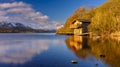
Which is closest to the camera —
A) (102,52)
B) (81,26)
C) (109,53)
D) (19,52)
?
(109,53)

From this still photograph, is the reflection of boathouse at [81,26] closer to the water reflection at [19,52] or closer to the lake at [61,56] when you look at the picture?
the water reflection at [19,52]

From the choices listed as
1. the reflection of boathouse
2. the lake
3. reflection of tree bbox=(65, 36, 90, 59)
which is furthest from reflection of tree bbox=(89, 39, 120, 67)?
the reflection of boathouse

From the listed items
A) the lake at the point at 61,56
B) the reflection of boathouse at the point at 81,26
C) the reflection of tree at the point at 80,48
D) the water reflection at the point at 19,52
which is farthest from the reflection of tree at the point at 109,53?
the reflection of boathouse at the point at 81,26

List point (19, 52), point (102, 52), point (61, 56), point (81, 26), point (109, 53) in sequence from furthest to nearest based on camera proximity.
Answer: point (81, 26) → point (19, 52) → point (102, 52) → point (109, 53) → point (61, 56)

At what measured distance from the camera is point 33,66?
72.6ft

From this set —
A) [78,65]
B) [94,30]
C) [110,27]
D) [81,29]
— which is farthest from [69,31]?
[78,65]

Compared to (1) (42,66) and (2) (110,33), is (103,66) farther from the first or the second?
(2) (110,33)

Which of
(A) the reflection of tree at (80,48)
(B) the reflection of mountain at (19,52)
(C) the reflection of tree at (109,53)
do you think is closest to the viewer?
(C) the reflection of tree at (109,53)

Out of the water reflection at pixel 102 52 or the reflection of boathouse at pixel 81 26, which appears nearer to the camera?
the water reflection at pixel 102 52

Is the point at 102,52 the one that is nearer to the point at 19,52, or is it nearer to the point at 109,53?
the point at 109,53

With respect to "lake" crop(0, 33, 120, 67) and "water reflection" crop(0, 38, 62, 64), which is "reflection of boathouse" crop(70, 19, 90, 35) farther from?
"lake" crop(0, 33, 120, 67)

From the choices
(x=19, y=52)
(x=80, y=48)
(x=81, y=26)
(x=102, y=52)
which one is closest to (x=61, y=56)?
(x=102, y=52)

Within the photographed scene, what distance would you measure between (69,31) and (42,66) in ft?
354

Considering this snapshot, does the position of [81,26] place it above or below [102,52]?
above
